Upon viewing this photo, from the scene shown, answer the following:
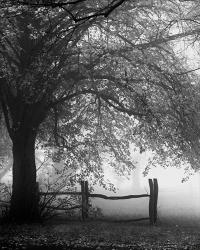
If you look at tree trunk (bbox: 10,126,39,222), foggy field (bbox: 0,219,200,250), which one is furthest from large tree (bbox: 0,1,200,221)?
foggy field (bbox: 0,219,200,250)

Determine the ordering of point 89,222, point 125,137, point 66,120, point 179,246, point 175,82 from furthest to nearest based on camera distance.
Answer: point 125,137
point 66,120
point 89,222
point 175,82
point 179,246

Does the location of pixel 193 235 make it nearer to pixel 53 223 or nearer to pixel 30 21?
pixel 53 223

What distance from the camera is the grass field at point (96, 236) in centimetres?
1156

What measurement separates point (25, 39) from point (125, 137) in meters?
9.02

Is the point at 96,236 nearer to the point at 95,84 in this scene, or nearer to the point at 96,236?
the point at 96,236

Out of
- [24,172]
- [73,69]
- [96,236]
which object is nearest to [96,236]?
[96,236]

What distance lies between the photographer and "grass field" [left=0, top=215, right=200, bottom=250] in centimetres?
1156

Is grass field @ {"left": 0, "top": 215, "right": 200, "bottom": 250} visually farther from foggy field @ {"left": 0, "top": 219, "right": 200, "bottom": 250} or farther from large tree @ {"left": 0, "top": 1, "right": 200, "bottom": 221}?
large tree @ {"left": 0, "top": 1, "right": 200, "bottom": 221}

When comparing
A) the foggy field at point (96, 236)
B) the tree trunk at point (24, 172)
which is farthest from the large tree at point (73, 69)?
the foggy field at point (96, 236)

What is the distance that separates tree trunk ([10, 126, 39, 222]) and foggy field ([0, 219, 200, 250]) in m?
1.48

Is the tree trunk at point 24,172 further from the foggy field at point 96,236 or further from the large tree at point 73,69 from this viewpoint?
the foggy field at point 96,236

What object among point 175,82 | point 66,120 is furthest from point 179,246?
point 66,120

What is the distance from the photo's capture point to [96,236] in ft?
42.3

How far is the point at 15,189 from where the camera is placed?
639 inches
